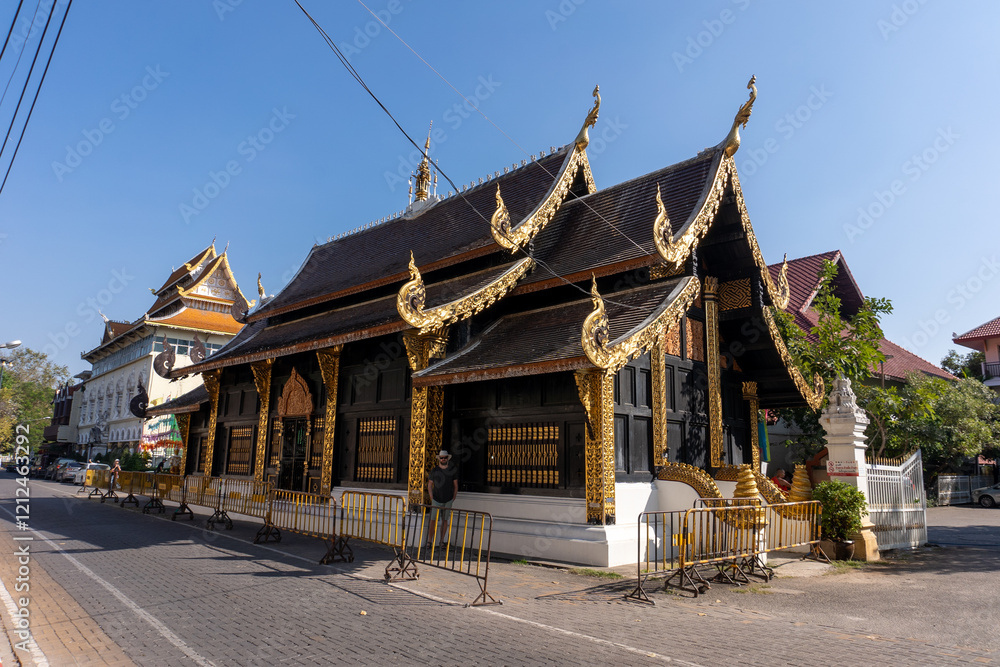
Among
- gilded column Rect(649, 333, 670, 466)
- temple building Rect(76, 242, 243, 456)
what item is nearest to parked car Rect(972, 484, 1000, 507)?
gilded column Rect(649, 333, 670, 466)

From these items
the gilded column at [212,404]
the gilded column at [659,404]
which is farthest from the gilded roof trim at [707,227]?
the gilded column at [212,404]

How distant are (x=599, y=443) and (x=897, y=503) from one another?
6740mm

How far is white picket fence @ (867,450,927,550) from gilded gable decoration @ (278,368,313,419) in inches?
446

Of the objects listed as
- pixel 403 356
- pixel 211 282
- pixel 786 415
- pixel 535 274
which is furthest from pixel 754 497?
pixel 211 282

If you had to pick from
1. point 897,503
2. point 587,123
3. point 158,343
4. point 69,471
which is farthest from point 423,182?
point 69,471

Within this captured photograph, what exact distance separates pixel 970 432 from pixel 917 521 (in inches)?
535

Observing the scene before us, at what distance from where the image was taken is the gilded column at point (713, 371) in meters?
12.4

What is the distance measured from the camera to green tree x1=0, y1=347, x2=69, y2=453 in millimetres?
63375

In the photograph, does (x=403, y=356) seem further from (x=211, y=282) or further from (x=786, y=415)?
(x=211, y=282)

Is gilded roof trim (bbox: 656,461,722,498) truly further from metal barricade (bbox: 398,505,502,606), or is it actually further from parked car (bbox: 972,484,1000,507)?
parked car (bbox: 972,484,1000,507)

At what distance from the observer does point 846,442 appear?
11.0 meters

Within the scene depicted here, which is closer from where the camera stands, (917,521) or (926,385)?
(917,521)

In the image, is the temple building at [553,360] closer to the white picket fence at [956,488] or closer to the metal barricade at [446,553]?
the metal barricade at [446,553]

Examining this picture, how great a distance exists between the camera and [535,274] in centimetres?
1220
